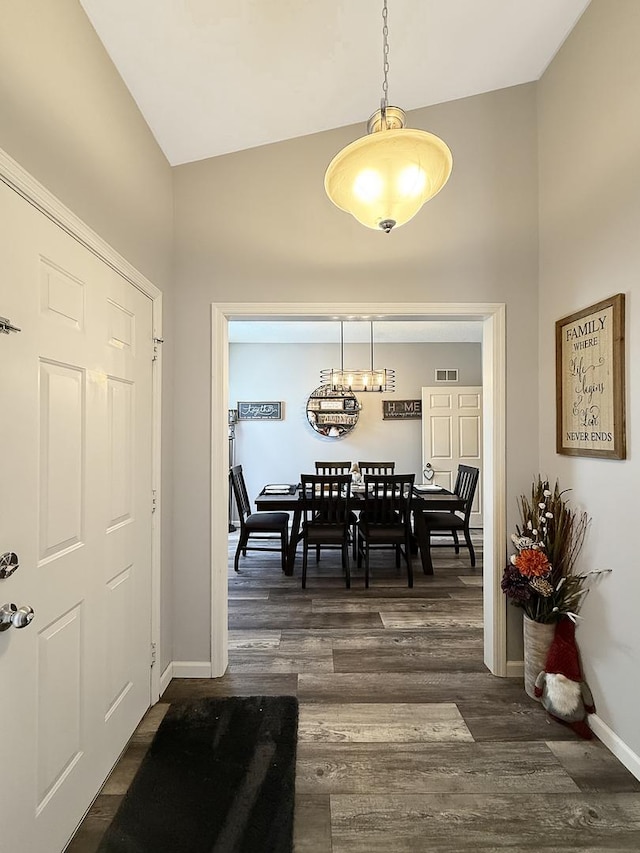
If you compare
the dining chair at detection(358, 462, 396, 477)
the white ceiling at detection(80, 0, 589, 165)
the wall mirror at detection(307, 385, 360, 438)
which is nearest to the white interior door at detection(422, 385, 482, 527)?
the dining chair at detection(358, 462, 396, 477)

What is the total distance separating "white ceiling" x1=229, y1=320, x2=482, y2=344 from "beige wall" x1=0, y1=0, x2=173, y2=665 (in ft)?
10.0

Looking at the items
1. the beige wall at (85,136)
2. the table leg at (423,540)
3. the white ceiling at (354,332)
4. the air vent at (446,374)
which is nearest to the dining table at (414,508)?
the table leg at (423,540)

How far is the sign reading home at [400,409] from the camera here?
6.20 m

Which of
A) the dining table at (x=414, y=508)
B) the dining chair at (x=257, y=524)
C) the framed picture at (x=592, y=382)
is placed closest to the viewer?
the framed picture at (x=592, y=382)

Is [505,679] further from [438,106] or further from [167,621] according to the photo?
[438,106]

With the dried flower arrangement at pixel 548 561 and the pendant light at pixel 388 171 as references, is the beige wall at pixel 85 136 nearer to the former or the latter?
the pendant light at pixel 388 171

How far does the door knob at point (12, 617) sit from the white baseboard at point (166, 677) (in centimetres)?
141

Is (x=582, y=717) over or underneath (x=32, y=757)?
underneath

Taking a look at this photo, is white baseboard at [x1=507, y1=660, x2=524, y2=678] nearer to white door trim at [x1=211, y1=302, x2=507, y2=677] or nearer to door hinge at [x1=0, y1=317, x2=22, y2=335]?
white door trim at [x1=211, y1=302, x2=507, y2=677]

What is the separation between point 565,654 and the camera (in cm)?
208

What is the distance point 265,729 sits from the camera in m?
2.02

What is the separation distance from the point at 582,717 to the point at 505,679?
481 millimetres

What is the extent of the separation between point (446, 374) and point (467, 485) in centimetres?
211

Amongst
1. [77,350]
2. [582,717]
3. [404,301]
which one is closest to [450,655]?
[582,717]
